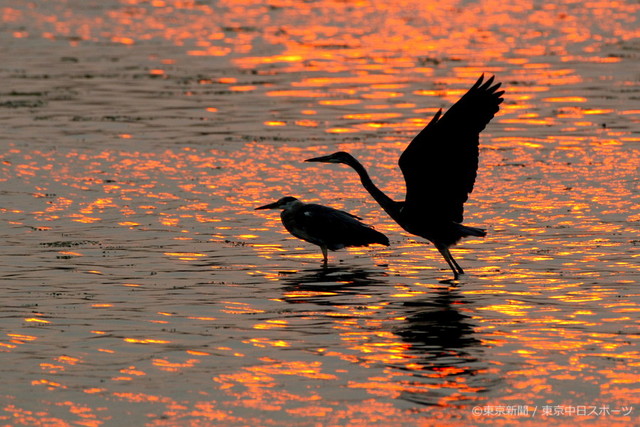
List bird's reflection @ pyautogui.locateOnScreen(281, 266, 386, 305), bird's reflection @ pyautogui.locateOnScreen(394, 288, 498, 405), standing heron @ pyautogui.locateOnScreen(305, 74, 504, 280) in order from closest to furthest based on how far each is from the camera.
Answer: bird's reflection @ pyautogui.locateOnScreen(394, 288, 498, 405), bird's reflection @ pyautogui.locateOnScreen(281, 266, 386, 305), standing heron @ pyautogui.locateOnScreen(305, 74, 504, 280)

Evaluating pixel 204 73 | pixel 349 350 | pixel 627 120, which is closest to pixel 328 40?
pixel 204 73

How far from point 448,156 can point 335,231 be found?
6.51 feet

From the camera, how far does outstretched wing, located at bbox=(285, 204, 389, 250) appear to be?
1681 cm

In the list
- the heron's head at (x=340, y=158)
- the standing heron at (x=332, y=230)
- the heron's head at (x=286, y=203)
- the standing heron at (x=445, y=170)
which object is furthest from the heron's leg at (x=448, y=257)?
the heron's head at (x=286, y=203)

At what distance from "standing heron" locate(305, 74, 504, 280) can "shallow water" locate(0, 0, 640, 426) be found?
619mm

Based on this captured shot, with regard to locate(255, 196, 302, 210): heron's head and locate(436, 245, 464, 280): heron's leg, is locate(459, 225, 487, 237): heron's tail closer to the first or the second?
locate(436, 245, 464, 280): heron's leg

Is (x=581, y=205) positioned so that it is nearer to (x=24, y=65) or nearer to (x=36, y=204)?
(x=36, y=204)

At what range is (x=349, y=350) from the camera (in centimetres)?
1269

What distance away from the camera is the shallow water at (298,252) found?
1142 centimetres

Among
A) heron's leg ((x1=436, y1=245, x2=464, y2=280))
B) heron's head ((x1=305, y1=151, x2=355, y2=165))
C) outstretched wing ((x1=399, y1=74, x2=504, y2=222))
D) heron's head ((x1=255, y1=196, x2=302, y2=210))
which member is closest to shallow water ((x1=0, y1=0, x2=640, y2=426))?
heron's leg ((x1=436, y1=245, x2=464, y2=280))

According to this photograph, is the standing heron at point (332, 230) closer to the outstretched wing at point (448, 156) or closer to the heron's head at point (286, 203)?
the heron's head at point (286, 203)

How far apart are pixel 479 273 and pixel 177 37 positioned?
100ft

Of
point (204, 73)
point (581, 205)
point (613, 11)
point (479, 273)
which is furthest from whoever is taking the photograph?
point (613, 11)

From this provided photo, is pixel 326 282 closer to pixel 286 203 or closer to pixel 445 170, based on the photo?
pixel 445 170
